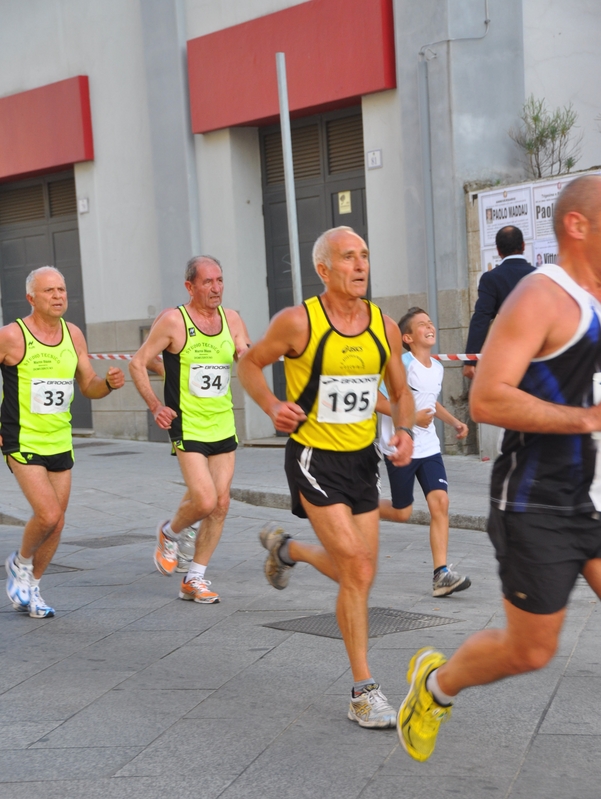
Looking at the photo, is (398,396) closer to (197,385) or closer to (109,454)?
(197,385)

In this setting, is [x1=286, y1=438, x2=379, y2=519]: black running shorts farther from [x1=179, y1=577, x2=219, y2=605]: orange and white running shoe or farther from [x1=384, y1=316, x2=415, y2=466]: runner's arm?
[x1=179, y1=577, x2=219, y2=605]: orange and white running shoe

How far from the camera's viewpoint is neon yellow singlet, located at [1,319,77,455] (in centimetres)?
684

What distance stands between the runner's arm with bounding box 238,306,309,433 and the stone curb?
173 inches

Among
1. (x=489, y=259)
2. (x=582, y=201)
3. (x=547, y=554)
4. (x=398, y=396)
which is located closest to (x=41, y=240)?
(x=489, y=259)

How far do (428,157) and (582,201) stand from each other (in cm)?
966

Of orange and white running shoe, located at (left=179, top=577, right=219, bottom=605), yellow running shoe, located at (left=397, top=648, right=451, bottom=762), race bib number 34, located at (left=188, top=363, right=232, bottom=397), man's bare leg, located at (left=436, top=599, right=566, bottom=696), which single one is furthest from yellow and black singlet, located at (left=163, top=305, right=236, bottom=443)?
man's bare leg, located at (left=436, top=599, right=566, bottom=696)

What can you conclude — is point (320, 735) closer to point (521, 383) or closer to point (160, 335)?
point (521, 383)

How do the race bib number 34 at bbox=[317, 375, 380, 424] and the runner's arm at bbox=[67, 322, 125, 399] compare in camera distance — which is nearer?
the race bib number 34 at bbox=[317, 375, 380, 424]

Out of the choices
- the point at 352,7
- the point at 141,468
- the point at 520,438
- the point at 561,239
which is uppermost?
the point at 352,7

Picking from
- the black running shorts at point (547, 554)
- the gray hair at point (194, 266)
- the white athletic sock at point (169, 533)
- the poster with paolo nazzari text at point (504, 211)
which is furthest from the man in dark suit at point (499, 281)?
the black running shorts at point (547, 554)

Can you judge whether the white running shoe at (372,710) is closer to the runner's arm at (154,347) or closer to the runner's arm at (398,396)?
the runner's arm at (398,396)

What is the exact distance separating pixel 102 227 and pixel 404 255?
5.74m

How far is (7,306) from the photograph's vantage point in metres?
19.8

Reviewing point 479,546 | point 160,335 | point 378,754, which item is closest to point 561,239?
point 378,754
